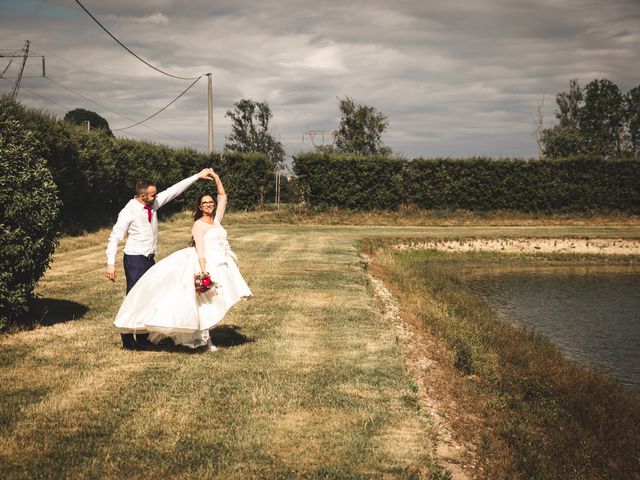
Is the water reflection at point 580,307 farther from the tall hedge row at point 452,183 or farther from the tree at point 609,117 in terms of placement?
the tree at point 609,117

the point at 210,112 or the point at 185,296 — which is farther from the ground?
the point at 210,112

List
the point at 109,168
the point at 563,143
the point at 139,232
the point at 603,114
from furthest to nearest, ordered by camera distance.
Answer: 1. the point at 603,114
2. the point at 563,143
3. the point at 109,168
4. the point at 139,232

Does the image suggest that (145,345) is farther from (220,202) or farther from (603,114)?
(603,114)

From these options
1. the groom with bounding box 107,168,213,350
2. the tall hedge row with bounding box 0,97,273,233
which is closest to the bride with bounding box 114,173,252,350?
the groom with bounding box 107,168,213,350

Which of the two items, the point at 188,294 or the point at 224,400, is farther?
the point at 188,294

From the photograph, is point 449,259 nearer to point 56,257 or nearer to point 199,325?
point 56,257

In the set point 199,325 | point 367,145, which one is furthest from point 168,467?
point 367,145

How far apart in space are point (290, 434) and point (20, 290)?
5.49 meters

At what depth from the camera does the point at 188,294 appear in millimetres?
8531

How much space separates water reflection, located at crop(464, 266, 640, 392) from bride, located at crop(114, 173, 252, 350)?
649cm

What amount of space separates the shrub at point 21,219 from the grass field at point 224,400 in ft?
2.31

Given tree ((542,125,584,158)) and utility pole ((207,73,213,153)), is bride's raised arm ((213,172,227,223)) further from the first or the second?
tree ((542,125,584,158))

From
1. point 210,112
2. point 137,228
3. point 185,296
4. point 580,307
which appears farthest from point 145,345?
point 210,112

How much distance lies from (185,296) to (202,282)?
0.35 m
